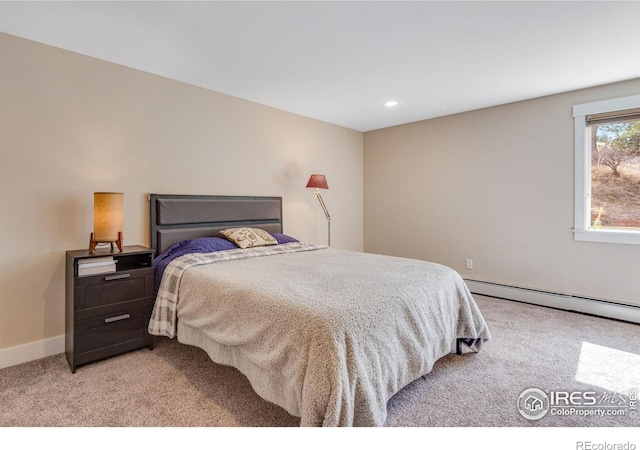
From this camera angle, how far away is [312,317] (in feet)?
4.79

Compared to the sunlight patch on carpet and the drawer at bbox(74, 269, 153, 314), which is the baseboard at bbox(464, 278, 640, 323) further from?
the drawer at bbox(74, 269, 153, 314)

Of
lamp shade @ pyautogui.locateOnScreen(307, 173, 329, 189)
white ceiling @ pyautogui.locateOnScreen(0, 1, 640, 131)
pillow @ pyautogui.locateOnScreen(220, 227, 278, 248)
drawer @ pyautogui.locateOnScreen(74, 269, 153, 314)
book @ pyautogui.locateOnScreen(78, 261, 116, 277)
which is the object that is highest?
white ceiling @ pyautogui.locateOnScreen(0, 1, 640, 131)

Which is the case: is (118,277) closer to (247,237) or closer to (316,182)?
(247,237)

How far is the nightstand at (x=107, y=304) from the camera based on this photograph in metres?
2.17

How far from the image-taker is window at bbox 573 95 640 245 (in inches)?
121

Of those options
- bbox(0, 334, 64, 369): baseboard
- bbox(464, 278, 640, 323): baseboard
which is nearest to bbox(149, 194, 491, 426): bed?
bbox(0, 334, 64, 369): baseboard

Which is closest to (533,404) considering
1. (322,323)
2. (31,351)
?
(322,323)

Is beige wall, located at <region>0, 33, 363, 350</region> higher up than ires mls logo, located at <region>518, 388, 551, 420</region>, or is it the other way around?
beige wall, located at <region>0, 33, 363, 350</region>

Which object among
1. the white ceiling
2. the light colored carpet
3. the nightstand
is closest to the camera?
the light colored carpet

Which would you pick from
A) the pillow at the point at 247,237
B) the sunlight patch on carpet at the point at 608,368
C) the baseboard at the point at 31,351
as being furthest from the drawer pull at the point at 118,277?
the sunlight patch on carpet at the point at 608,368

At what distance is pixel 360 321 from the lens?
1.51m

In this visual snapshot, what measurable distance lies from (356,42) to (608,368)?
2.86 meters

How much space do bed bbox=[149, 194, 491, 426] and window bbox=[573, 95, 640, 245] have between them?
6.49 ft

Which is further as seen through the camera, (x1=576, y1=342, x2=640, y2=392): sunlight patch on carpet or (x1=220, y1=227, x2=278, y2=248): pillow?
(x1=220, y1=227, x2=278, y2=248): pillow
